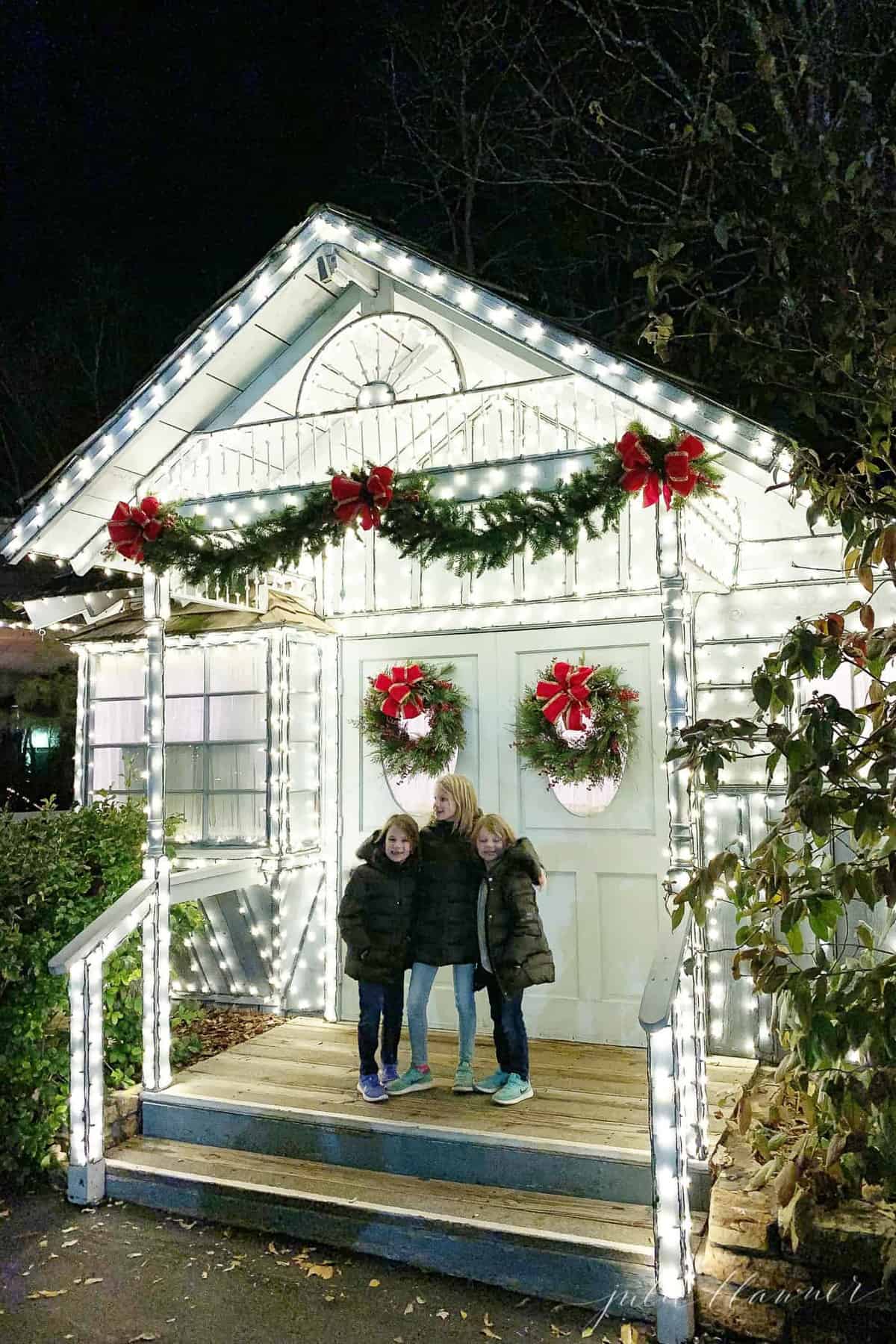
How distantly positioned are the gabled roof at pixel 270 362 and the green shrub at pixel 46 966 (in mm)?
1656

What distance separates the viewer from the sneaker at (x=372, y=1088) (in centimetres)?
518

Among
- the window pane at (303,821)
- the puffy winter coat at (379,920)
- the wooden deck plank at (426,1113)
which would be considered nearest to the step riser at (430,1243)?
the wooden deck plank at (426,1113)

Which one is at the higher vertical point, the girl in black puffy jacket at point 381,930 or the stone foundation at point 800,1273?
the girl in black puffy jacket at point 381,930

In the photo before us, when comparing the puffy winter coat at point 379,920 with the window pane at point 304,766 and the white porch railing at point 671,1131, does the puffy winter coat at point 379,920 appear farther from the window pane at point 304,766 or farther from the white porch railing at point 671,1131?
the window pane at point 304,766

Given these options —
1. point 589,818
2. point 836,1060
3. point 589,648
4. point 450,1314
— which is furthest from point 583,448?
point 450,1314

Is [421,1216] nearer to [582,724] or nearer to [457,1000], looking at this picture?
[457,1000]

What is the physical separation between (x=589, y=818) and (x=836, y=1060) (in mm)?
2754

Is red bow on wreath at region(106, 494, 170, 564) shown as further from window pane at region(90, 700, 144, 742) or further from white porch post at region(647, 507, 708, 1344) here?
white porch post at region(647, 507, 708, 1344)

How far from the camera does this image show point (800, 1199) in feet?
12.4

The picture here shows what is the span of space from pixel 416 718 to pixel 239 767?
1.41m

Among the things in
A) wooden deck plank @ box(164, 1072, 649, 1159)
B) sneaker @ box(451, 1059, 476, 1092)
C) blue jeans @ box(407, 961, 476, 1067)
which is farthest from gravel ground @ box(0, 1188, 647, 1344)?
blue jeans @ box(407, 961, 476, 1067)

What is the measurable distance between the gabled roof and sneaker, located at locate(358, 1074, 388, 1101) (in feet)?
11.0

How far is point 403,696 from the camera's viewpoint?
6441 mm

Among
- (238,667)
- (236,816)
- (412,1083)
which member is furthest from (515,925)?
(238,667)
